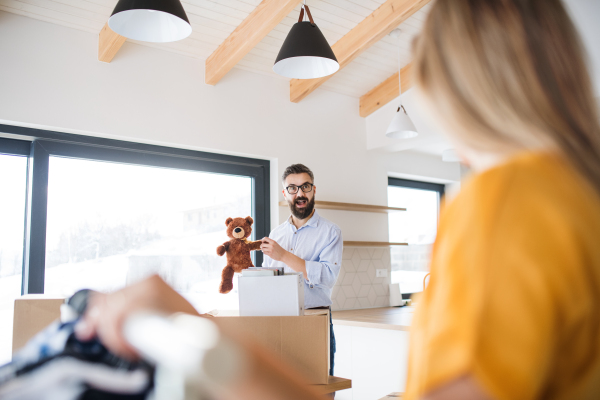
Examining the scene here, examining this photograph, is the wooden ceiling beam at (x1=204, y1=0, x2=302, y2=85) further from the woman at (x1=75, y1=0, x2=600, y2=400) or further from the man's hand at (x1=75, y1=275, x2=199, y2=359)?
the man's hand at (x1=75, y1=275, x2=199, y2=359)

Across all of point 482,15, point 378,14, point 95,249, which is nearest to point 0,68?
point 95,249

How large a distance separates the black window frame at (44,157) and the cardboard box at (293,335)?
6.43 ft

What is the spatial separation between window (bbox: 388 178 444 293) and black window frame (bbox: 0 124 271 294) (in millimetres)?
2122

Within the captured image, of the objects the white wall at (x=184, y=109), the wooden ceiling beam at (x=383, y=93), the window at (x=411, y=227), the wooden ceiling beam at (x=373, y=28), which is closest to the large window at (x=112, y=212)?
the white wall at (x=184, y=109)

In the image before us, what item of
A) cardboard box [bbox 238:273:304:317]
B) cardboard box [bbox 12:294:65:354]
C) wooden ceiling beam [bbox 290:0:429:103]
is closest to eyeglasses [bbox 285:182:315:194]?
wooden ceiling beam [bbox 290:0:429:103]

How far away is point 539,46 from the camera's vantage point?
1.49ft

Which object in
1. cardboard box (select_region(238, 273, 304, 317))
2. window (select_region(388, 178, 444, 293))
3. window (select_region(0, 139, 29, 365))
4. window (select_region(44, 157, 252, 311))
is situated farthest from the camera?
window (select_region(388, 178, 444, 293))

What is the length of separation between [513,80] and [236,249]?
6.12 ft

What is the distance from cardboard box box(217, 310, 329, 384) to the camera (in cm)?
115

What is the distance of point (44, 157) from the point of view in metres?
2.71

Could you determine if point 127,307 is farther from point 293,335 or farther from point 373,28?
point 373,28

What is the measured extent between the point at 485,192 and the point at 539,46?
7.2 inches

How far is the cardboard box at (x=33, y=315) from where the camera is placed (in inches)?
45.9

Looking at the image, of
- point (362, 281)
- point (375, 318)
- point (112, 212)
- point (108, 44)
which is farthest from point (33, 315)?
point (362, 281)
